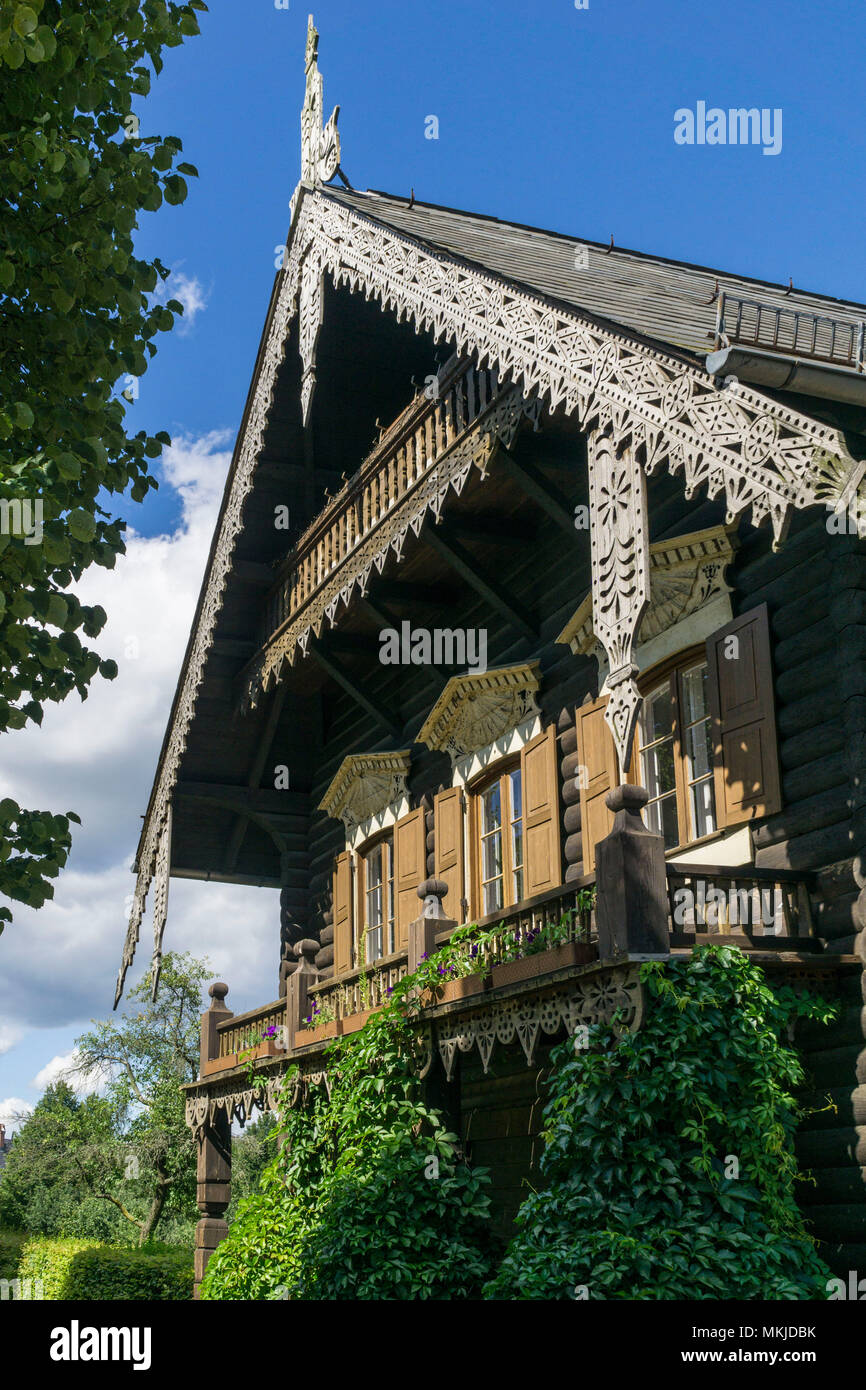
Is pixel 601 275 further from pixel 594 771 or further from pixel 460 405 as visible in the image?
pixel 594 771

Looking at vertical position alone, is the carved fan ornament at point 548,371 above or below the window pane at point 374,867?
above

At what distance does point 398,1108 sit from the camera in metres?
10.3

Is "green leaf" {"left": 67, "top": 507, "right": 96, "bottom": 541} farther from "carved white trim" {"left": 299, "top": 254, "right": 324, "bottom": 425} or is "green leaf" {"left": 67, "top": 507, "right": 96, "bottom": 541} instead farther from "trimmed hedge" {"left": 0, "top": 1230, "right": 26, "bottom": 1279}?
"trimmed hedge" {"left": 0, "top": 1230, "right": 26, "bottom": 1279}

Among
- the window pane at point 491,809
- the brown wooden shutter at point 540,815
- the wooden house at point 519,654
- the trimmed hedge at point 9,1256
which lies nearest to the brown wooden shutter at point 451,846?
the wooden house at point 519,654

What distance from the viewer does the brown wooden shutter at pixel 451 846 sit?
12680mm

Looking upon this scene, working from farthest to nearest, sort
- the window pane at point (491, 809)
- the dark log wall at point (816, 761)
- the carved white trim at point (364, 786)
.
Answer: the carved white trim at point (364, 786), the window pane at point (491, 809), the dark log wall at point (816, 761)

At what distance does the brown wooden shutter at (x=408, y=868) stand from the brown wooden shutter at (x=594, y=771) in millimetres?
3248

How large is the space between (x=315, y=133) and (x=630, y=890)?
35.2 ft

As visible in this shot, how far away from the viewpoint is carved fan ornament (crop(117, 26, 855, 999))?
23.9 ft

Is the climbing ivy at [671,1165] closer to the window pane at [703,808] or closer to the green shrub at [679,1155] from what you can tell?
the green shrub at [679,1155]

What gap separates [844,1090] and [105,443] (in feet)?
18.4

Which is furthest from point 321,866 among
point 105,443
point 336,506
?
point 105,443

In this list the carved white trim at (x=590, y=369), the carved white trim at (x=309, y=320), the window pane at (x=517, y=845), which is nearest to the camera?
the carved white trim at (x=590, y=369)

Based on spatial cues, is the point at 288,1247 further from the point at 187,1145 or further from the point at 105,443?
the point at 187,1145
